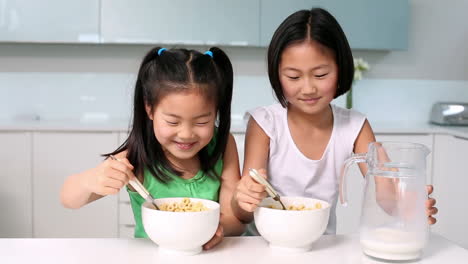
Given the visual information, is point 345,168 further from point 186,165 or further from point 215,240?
point 186,165

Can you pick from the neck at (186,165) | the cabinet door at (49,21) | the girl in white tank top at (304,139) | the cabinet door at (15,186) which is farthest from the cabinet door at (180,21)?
the neck at (186,165)

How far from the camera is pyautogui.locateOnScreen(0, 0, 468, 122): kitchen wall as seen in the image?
354 centimetres

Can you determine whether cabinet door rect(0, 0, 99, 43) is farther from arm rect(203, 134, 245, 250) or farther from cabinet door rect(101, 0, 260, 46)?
arm rect(203, 134, 245, 250)

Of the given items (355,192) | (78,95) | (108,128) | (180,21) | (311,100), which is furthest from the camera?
(78,95)

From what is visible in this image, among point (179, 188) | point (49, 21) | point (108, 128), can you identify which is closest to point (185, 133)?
point (179, 188)

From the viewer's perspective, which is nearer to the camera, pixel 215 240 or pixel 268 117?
pixel 215 240

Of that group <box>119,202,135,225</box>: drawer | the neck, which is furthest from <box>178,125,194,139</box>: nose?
<box>119,202,135,225</box>: drawer

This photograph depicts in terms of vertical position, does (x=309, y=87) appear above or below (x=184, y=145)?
above

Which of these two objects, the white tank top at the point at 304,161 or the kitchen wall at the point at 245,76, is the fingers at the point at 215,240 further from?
the kitchen wall at the point at 245,76

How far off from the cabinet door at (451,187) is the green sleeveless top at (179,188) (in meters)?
2.01

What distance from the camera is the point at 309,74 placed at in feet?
4.35

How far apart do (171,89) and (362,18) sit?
232cm

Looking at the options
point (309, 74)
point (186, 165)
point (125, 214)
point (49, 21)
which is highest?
point (49, 21)

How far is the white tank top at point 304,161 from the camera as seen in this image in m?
1.51
